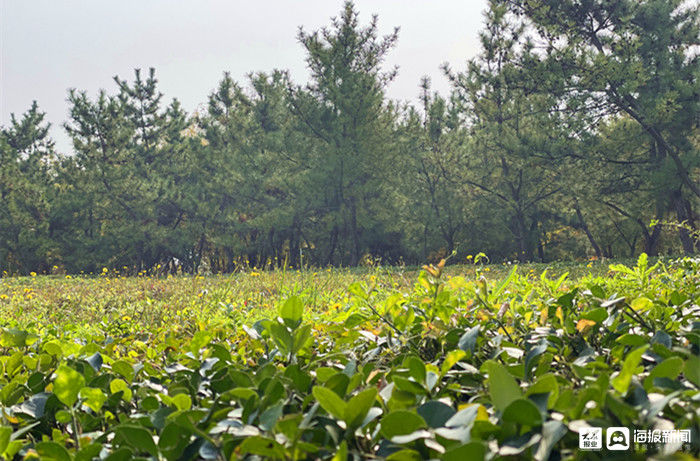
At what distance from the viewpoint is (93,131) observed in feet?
65.6

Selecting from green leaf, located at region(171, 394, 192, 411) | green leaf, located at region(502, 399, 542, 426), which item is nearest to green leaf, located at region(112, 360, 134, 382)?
green leaf, located at region(171, 394, 192, 411)

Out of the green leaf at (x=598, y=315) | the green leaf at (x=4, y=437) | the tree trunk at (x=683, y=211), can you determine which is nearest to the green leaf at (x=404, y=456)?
the green leaf at (x=4, y=437)

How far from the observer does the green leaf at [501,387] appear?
539 millimetres

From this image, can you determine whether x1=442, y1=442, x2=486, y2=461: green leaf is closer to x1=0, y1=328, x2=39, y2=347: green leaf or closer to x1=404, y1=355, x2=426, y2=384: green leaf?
x1=404, y1=355, x2=426, y2=384: green leaf

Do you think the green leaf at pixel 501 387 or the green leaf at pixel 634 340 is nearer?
the green leaf at pixel 501 387

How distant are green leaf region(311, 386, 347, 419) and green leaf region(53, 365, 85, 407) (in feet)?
1.29

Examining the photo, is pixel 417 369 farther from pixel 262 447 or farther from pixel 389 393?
pixel 262 447

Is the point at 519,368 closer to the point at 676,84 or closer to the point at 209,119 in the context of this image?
the point at 676,84

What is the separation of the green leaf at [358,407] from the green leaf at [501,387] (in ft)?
0.42

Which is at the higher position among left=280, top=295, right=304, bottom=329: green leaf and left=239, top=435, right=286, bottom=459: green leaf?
left=280, top=295, right=304, bottom=329: green leaf

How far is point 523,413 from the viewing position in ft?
1.65

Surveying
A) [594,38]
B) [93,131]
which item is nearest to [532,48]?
[594,38]

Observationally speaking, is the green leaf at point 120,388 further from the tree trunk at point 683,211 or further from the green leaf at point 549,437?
the tree trunk at point 683,211

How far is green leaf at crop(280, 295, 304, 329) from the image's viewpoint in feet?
2.87
